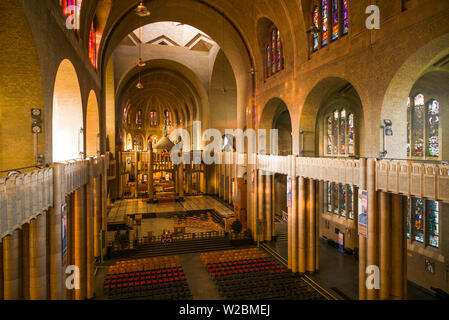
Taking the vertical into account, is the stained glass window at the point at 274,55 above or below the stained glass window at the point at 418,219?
above

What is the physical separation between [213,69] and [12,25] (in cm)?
2641

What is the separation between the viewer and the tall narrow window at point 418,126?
14445 millimetres

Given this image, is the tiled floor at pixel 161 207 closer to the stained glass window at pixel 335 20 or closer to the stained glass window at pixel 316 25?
the stained glass window at pixel 316 25

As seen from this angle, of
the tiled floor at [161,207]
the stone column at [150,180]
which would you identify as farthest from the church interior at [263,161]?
the stone column at [150,180]

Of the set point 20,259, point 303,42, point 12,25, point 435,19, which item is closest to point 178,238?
point 20,259

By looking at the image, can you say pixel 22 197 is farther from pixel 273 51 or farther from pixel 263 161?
pixel 273 51

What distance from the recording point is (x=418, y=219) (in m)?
14.3

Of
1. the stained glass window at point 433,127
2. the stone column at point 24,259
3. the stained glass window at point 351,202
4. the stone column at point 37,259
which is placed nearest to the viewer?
the stone column at point 37,259

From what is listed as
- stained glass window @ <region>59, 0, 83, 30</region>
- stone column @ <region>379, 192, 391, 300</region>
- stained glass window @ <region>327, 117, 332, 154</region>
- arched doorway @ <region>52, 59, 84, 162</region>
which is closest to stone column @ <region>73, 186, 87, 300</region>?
arched doorway @ <region>52, 59, 84, 162</region>

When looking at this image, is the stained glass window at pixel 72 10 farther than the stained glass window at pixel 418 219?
No

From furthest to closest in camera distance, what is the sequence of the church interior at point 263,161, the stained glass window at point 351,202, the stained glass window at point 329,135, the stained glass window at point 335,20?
the stained glass window at point 329,135, the stained glass window at point 351,202, the stained glass window at point 335,20, the church interior at point 263,161

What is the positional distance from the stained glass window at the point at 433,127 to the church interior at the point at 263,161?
83mm

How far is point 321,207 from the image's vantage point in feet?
70.9

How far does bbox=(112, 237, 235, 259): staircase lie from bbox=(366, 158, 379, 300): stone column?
36.2ft
